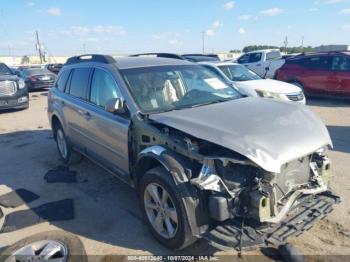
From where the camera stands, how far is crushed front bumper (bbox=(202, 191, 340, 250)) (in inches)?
109

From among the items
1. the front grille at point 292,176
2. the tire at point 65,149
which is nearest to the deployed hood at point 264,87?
the tire at point 65,149

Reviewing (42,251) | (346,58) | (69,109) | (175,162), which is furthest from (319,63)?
(42,251)

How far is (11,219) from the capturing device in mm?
4238

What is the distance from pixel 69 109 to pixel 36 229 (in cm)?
218

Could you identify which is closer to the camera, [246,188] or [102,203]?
[246,188]

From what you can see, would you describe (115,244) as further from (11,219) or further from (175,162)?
(11,219)

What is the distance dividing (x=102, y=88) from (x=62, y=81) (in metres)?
1.92

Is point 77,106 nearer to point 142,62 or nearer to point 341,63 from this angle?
point 142,62

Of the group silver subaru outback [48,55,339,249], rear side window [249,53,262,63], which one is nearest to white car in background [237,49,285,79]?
rear side window [249,53,262,63]

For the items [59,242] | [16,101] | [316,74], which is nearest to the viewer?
[59,242]

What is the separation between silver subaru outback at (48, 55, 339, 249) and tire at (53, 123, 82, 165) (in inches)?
62.1

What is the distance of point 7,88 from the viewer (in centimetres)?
1208

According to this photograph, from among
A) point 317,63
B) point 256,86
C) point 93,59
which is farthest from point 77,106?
point 317,63

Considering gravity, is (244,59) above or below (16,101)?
above
